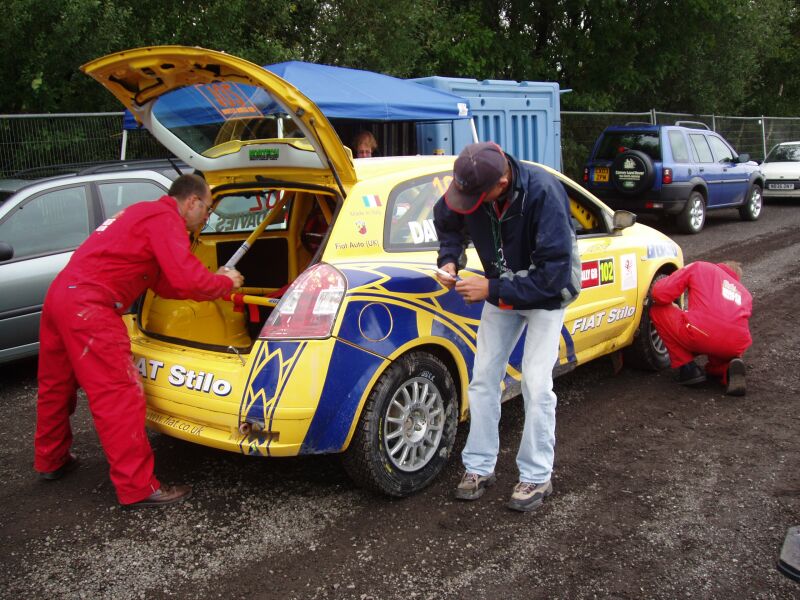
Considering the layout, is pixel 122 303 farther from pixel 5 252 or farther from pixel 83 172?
pixel 83 172

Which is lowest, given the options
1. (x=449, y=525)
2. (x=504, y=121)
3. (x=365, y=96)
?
(x=449, y=525)

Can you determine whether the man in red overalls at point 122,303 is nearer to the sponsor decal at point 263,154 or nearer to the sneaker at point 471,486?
the sponsor decal at point 263,154

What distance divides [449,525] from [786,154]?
16883 millimetres

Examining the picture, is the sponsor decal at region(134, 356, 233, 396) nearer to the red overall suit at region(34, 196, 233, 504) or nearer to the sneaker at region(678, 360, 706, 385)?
the red overall suit at region(34, 196, 233, 504)

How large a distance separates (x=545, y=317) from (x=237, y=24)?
967cm

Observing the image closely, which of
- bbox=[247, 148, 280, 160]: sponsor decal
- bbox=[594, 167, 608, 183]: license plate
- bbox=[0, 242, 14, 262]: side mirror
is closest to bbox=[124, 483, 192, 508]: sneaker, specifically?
bbox=[247, 148, 280, 160]: sponsor decal

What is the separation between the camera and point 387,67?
13.7 m

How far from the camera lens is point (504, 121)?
40.6 ft

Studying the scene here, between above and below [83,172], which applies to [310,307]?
below

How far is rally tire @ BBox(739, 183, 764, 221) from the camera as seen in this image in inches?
586

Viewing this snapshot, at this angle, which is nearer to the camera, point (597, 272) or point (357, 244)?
point (357, 244)

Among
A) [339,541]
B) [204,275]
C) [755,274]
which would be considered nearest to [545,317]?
[339,541]

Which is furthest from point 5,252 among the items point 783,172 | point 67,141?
point 783,172

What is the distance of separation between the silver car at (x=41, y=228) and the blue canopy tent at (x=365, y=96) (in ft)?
10.5
